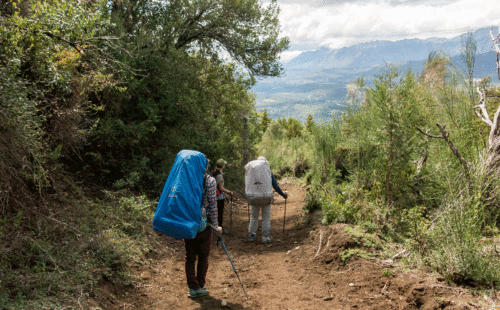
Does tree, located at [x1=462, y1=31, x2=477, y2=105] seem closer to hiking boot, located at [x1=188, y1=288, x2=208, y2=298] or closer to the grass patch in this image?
hiking boot, located at [x1=188, y1=288, x2=208, y2=298]

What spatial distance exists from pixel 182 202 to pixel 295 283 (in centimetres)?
253

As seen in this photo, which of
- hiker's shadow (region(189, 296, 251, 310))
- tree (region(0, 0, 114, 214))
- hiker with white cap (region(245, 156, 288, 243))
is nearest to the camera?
tree (region(0, 0, 114, 214))

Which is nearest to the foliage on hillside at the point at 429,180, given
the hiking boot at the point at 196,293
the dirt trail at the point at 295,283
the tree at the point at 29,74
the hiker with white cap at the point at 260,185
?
the dirt trail at the point at 295,283

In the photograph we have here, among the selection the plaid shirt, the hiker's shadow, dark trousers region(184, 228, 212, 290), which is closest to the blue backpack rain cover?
the plaid shirt

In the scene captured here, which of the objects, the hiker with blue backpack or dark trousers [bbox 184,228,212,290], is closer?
the hiker with blue backpack

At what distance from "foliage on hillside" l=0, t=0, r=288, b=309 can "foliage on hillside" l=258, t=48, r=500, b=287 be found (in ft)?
15.0

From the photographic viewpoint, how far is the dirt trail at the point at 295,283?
3994 mm

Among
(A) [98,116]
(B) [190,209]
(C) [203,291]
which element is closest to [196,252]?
(C) [203,291]

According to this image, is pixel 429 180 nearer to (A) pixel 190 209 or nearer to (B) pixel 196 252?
(B) pixel 196 252

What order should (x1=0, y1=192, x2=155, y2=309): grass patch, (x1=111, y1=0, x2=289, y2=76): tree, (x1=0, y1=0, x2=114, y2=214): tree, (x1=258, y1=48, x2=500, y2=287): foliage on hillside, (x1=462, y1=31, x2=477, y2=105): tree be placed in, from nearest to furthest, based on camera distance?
(x1=0, y1=192, x2=155, y2=309): grass patch < (x1=258, y1=48, x2=500, y2=287): foliage on hillside < (x1=0, y1=0, x2=114, y2=214): tree < (x1=462, y1=31, x2=477, y2=105): tree < (x1=111, y1=0, x2=289, y2=76): tree

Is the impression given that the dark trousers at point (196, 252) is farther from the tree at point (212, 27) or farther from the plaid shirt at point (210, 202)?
the tree at point (212, 27)

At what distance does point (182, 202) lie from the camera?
13.5ft

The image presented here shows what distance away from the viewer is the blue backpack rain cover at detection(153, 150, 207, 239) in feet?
13.3

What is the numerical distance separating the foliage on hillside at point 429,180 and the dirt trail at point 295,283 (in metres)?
0.46
